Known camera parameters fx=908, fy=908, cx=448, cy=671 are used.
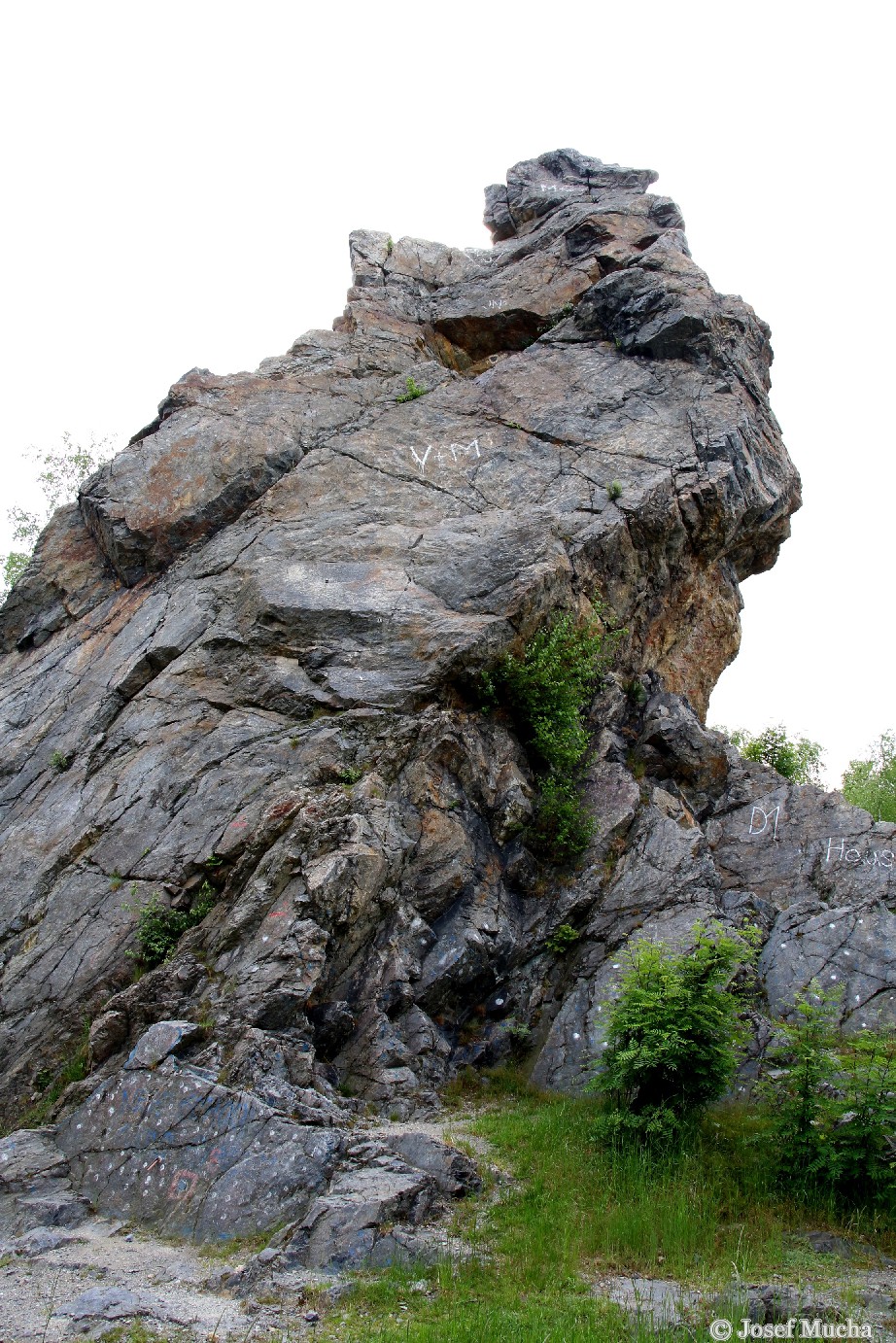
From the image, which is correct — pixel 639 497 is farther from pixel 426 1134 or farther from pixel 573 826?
pixel 426 1134

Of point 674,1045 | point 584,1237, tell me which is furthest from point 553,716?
point 584,1237

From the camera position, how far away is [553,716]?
51.7 ft

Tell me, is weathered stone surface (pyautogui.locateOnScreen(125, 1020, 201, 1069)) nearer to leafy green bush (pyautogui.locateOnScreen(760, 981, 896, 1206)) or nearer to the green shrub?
the green shrub

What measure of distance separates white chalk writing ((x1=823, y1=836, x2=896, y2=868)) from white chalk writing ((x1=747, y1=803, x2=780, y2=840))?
1.01 meters

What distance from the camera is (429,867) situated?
13.8m

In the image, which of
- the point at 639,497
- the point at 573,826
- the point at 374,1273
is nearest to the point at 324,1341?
the point at 374,1273

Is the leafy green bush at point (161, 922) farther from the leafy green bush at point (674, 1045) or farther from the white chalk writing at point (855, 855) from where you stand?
the white chalk writing at point (855, 855)

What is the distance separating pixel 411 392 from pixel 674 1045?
16.1 meters

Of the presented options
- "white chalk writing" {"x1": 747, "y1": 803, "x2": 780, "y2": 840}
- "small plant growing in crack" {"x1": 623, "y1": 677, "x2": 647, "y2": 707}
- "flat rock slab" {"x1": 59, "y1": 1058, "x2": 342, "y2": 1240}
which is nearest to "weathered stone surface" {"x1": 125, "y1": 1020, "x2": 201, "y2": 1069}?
"flat rock slab" {"x1": 59, "y1": 1058, "x2": 342, "y2": 1240}

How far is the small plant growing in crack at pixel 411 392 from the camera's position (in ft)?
70.0

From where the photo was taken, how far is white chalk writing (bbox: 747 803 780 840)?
54.5ft

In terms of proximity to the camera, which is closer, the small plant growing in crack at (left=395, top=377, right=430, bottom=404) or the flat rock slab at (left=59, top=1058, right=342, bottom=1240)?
the flat rock slab at (left=59, top=1058, right=342, bottom=1240)

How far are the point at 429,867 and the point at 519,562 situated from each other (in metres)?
5.99

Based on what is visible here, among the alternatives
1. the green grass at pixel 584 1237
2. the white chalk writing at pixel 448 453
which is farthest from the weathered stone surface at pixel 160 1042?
the white chalk writing at pixel 448 453
